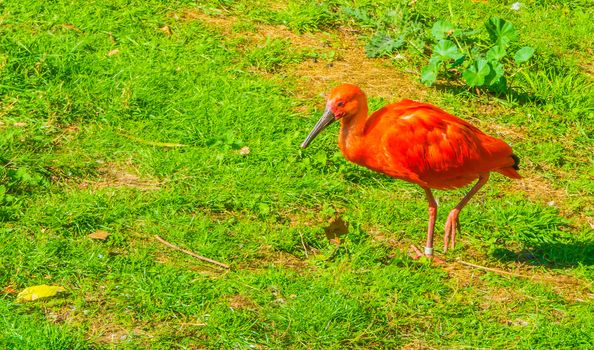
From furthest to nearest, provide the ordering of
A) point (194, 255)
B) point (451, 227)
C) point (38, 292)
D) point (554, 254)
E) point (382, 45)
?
point (382, 45) < point (554, 254) < point (451, 227) < point (194, 255) < point (38, 292)

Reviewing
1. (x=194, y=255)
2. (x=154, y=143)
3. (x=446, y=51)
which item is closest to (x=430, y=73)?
(x=446, y=51)

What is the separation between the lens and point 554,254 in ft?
20.1

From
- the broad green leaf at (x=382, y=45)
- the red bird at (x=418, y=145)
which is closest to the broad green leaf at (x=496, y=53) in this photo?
the broad green leaf at (x=382, y=45)

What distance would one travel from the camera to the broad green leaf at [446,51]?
749cm

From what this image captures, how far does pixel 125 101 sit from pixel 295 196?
1518 mm

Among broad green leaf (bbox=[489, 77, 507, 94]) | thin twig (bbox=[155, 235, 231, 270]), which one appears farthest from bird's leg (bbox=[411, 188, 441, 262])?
broad green leaf (bbox=[489, 77, 507, 94])

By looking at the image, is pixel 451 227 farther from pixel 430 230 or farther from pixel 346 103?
pixel 346 103

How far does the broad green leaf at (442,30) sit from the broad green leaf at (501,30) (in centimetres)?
30

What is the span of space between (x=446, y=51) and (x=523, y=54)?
0.64 metres

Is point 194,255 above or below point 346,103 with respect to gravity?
below

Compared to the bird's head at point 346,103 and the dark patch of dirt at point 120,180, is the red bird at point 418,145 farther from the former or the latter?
the dark patch of dirt at point 120,180

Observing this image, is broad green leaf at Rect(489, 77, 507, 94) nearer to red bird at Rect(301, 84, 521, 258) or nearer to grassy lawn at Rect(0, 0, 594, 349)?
grassy lawn at Rect(0, 0, 594, 349)

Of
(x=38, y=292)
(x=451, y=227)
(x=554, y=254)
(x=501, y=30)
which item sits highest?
(x=501, y=30)

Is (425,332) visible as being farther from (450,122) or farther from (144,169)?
(144,169)
